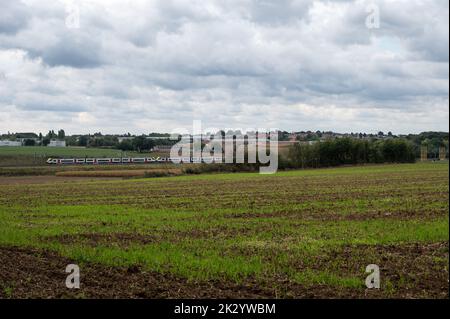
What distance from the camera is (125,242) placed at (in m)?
17.3

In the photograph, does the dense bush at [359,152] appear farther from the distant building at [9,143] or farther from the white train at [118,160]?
the distant building at [9,143]

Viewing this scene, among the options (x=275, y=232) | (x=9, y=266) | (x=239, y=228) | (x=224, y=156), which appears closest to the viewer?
(x=9, y=266)

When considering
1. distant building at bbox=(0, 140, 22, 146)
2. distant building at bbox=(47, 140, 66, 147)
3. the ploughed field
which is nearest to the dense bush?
distant building at bbox=(0, 140, 22, 146)

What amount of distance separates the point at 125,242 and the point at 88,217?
336 inches

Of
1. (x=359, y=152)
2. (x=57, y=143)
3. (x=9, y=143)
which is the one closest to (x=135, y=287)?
(x=359, y=152)

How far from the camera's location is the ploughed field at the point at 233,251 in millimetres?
11344

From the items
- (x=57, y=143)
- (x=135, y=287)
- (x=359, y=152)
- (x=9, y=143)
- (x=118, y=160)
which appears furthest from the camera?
(x=57, y=143)

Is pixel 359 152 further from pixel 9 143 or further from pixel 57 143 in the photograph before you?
pixel 57 143

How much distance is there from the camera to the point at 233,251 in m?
15.4

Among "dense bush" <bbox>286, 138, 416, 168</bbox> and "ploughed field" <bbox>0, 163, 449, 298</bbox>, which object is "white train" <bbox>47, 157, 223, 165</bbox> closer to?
"dense bush" <bbox>286, 138, 416, 168</bbox>

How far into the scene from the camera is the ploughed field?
11344 mm

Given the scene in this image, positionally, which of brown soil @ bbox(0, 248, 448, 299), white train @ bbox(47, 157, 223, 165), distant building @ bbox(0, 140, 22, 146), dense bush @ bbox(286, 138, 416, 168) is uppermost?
distant building @ bbox(0, 140, 22, 146)

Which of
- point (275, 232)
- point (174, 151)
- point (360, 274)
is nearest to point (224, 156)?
point (174, 151)

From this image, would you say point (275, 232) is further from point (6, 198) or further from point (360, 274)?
point (6, 198)
